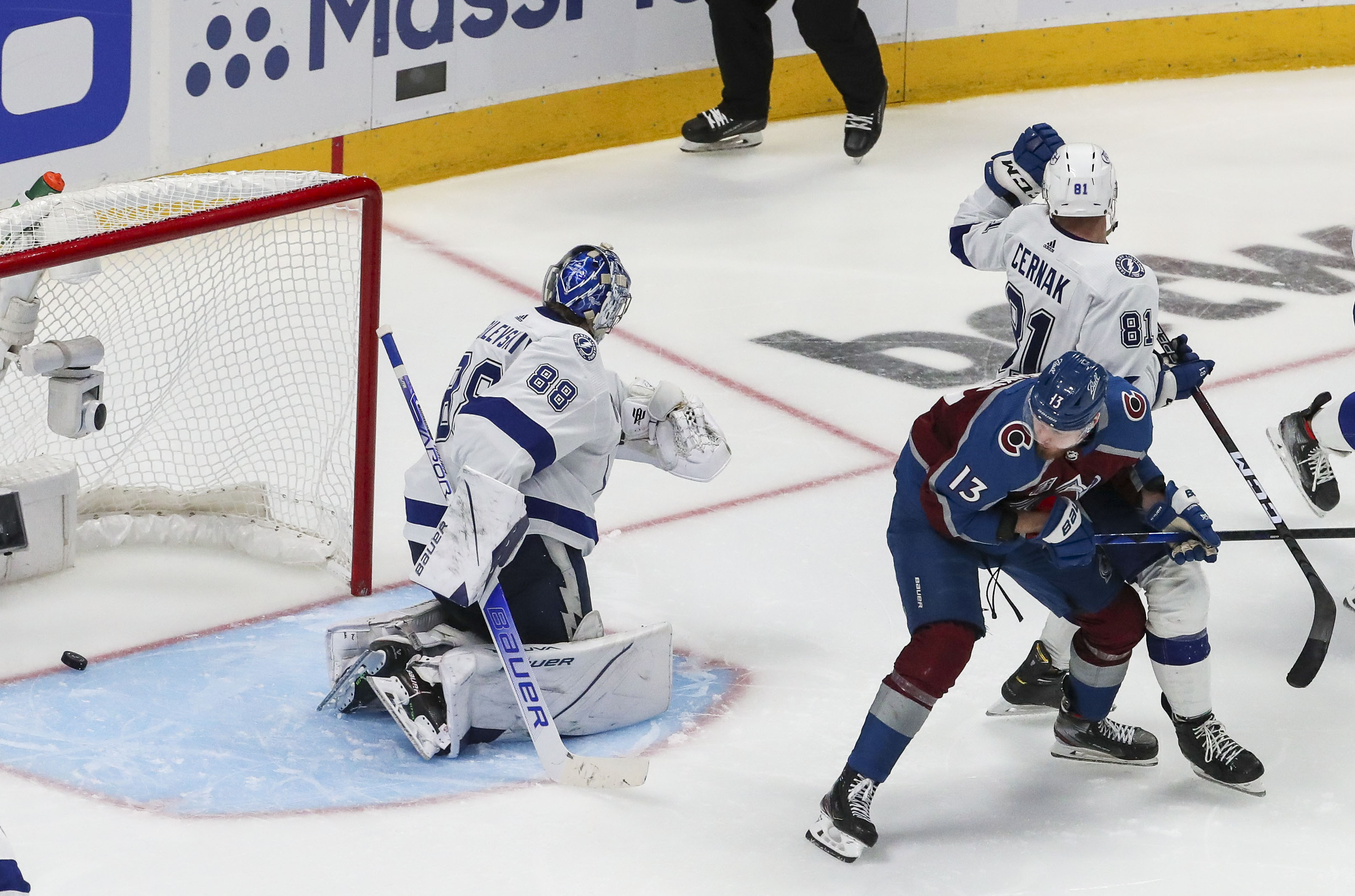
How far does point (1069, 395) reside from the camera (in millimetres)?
2873

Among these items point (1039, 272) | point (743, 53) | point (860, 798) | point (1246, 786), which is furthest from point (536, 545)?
point (743, 53)

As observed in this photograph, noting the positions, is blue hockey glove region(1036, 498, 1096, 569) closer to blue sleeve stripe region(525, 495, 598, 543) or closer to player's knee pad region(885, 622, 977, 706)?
player's knee pad region(885, 622, 977, 706)

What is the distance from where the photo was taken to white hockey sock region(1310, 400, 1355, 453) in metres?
4.28

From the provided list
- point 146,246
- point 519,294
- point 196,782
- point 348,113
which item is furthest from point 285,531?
point 348,113

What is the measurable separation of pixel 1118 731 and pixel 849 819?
62cm

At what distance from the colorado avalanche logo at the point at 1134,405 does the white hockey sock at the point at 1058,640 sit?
55 centimetres

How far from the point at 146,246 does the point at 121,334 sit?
82cm

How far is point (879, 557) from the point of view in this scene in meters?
4.28

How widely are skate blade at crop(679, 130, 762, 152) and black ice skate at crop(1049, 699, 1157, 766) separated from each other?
4.06m

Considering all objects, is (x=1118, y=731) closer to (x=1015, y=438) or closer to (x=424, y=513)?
(x=1015, y=438)

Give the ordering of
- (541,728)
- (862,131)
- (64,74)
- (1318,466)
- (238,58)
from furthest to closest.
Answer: (862,131) → (238,58) → (64,74) → (1318,466) → (541,728)

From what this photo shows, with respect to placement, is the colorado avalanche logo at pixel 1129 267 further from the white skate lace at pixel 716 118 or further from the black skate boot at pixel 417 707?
the white skate lace at pixel 716 118

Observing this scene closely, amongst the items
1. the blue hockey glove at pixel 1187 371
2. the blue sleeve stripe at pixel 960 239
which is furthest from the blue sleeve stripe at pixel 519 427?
the blue hockey glove at pixel 1187 371

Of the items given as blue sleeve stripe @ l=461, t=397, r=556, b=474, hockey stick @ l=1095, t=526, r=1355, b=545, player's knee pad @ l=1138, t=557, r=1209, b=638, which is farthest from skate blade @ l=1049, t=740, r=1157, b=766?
blue sleeve stripe @ l=461, t=397, r=556, b=474
